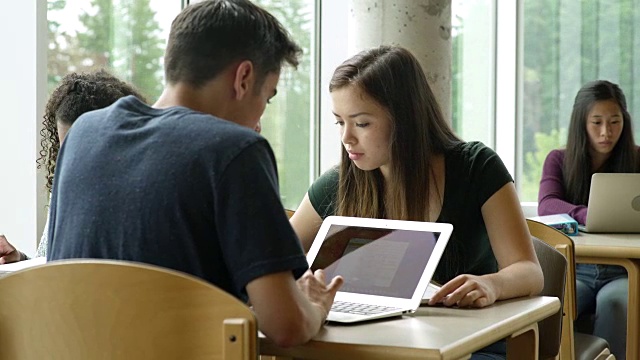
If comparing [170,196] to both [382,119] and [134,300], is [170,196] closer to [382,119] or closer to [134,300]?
[134,300]

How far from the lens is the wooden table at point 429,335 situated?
5.32 feet

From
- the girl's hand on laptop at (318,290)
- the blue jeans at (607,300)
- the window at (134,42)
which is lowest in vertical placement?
the blue jeans at (607,300)

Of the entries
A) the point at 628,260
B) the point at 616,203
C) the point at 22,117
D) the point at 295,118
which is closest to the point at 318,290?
the point at 22,117

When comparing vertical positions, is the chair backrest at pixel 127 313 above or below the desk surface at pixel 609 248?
above

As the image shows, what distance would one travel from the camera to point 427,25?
4.52 meters

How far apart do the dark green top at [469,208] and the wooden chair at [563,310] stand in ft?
0.79

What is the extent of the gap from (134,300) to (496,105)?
576 cm

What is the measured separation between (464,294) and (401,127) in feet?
2.15

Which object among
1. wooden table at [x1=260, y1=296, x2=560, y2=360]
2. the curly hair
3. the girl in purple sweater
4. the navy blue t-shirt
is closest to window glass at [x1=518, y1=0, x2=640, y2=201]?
the girl in purple sweater

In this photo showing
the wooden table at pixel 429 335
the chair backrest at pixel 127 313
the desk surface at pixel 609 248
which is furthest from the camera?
the desk surface at pixel 609 248

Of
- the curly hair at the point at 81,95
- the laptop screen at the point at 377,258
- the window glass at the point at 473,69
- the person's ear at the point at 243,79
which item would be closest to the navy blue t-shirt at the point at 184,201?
the person's ear at the point at 243,79

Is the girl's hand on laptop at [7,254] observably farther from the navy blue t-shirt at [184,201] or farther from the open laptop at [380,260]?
the navy blue t-shirt at [184,201]

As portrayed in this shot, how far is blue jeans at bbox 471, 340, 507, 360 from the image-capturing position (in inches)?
94.9

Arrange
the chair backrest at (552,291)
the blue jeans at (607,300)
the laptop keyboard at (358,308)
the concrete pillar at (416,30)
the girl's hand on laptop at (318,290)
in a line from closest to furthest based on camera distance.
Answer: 1. the girl's hand on laptop at (318,290)
2. the laptop keyboard at (358,308)
3. the chair backrest at (552,291)
4. the blue jeans at (607,300)
5. the concrete pillar at (416,30)
